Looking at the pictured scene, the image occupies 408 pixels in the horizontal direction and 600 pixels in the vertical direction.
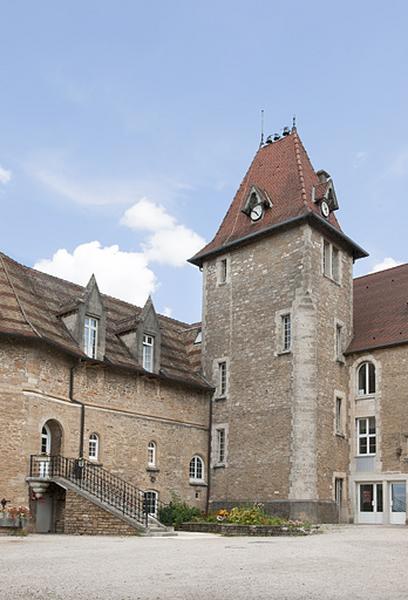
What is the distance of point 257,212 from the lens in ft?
113

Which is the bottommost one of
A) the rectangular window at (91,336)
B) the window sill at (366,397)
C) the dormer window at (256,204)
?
the window sill at (366,397)

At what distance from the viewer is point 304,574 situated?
12.1 m

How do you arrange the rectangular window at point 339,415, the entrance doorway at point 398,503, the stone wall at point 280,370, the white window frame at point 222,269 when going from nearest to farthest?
1. the entrance doorway at point 398,503
2. the stone wall at point 280,370
3. the rectangular window at point 339,415
4. the white window frame at point 222,269

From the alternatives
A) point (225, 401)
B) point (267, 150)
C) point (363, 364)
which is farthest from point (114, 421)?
point (267, 150)

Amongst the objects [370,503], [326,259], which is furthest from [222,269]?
[370,503]

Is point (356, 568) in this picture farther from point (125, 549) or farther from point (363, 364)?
point (363, 364)

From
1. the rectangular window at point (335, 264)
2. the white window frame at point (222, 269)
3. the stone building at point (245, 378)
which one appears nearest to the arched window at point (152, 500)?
the stone building at point (245, 378)

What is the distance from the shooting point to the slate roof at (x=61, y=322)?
1019 inches

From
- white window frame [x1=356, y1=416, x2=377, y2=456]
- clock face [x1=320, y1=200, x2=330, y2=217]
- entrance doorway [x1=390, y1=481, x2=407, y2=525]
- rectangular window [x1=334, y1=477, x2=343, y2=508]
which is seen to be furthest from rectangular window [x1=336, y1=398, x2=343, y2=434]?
clock face [x1=320, y1=200, x2=330, y2=217]

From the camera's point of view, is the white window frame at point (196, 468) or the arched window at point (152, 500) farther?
Result: the white window frame at point (196, 468)

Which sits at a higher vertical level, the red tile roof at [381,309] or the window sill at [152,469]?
the red tile roof at [381,309]

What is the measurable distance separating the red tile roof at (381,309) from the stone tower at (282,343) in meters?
0.84

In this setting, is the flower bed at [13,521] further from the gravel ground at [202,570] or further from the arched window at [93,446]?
the arched window at [93,446]

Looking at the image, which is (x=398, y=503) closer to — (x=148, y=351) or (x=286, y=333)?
(x=286, y=333)
